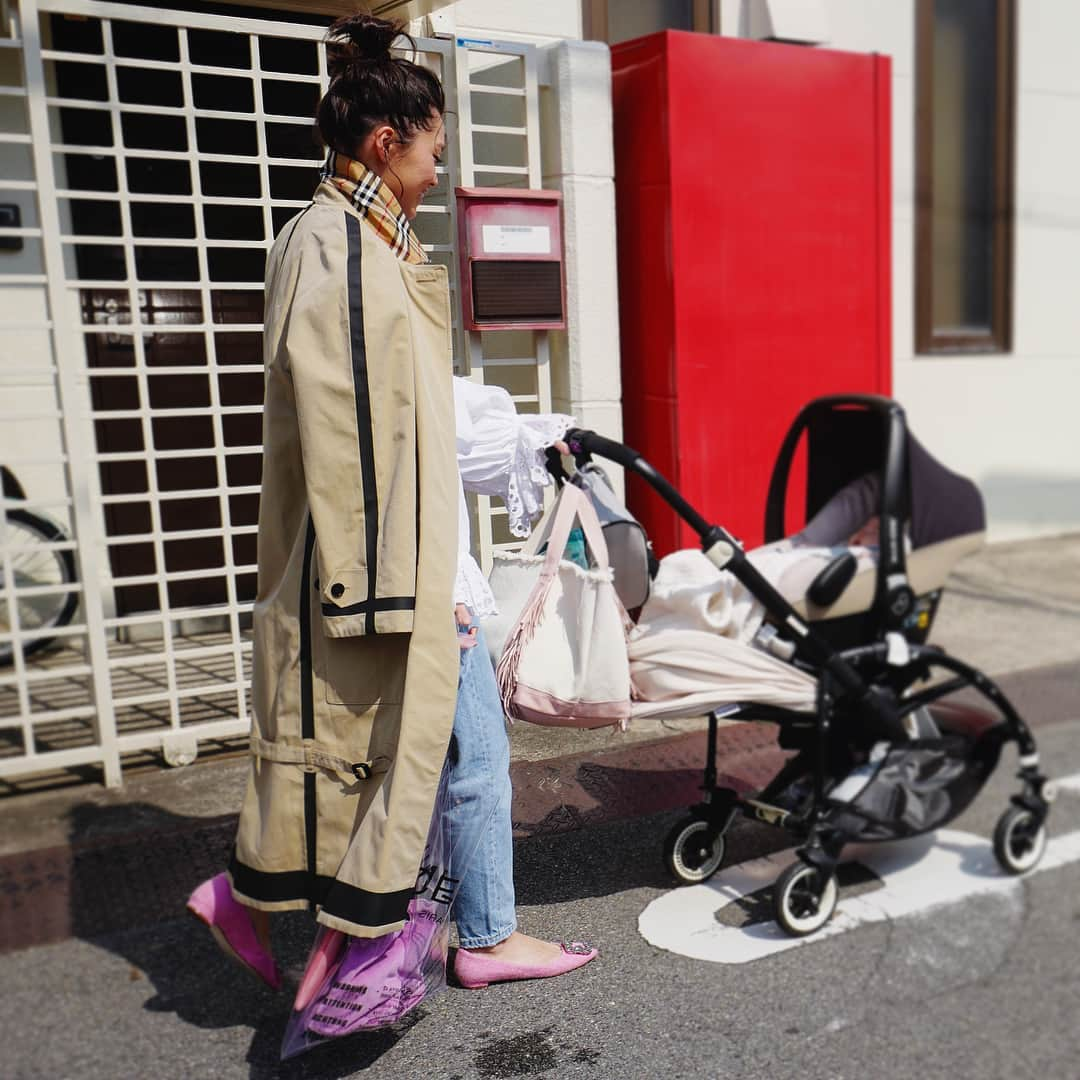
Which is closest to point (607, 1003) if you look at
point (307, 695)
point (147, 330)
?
point (307, 695)

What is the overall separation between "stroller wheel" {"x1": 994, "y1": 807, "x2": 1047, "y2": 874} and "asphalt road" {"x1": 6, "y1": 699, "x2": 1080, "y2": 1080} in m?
0.08

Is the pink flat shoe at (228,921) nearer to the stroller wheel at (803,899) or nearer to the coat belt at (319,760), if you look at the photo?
the coat belt at (319,760)

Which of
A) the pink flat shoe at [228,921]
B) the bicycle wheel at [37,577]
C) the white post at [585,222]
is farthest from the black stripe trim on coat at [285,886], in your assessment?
the bicycle wheel at [37,577]

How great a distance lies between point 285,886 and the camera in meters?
2.01

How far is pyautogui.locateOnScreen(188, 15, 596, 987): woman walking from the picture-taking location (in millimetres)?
1732

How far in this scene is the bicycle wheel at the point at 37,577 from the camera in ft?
15.9

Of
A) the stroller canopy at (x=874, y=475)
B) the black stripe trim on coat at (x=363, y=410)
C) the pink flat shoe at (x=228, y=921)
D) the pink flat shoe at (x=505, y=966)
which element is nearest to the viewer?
the black stripe trim on coat at (x=363, y=410)

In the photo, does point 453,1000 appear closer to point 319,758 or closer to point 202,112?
point 319,758

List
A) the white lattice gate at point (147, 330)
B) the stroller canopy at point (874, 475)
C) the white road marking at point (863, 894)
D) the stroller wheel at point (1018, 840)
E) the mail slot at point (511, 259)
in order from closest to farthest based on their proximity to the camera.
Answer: the white road marking at point (863, 894) < the stroller canopy at point (874, 475) < the stroller wheel at point (1018, 840) < the white lattice gate at point (147, 330) < the mail slot at point (511, 259)

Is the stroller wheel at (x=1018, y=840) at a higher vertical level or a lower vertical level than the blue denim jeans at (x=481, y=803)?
lower

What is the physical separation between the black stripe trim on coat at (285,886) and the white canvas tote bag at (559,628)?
0.44 metres

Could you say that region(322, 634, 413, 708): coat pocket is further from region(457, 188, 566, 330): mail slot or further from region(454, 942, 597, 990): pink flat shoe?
region(457, 188, 566, 330): mail slot

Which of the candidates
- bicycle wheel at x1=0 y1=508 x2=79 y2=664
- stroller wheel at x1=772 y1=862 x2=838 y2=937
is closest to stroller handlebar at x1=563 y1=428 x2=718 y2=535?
stroller wheel at x1=772 y1=862 x2=838 y2=937

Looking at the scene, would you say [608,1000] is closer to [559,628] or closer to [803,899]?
[559,628]
